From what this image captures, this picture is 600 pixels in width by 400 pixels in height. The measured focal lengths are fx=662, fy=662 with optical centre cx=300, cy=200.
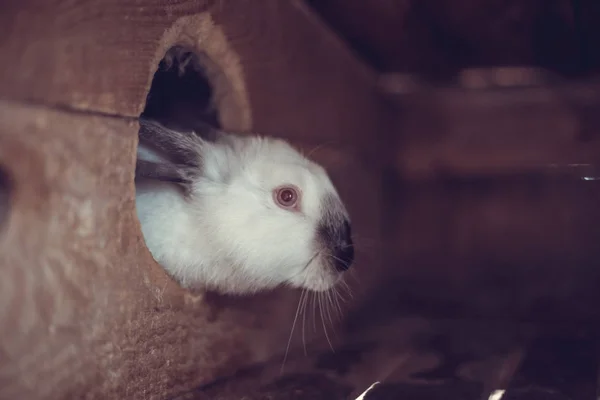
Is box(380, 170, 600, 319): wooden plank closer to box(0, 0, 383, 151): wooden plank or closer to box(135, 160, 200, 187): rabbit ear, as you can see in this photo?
box(0, 0, 383, 151): wooden plank

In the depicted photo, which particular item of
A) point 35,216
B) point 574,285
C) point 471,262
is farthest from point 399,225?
point 35,216

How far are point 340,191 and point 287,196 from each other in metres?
0.76

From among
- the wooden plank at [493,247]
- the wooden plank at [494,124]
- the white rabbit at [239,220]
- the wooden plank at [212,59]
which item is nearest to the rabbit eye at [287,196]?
the white rabbit at [239,220]

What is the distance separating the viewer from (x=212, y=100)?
2096 mm

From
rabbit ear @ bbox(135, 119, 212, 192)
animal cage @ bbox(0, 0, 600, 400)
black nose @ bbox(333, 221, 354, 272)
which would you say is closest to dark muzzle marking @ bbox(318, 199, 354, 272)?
black nose @ bbox(333, 221, 354, 272)

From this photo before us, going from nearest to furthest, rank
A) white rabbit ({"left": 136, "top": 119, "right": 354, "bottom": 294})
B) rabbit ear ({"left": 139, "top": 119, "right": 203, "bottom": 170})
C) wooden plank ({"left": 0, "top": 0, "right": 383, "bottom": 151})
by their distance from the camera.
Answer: wooden plank ({"left": 0, "top": 0, "right": 383, "bottom": 151}) < rabbit ear ({"left": 139, "top": 119, "right": 203, "bottom": 170}) < white rabbit ({"left": 136, "top": 119, "right": 354, "bottom": 294})

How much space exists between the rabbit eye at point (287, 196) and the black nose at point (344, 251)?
0.55ft

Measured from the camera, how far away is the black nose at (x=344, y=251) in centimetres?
193

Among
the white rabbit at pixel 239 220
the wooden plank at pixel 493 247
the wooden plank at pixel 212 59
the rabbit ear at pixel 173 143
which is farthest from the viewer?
the wooden plank at pixel 493 247

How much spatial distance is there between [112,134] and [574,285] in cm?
234

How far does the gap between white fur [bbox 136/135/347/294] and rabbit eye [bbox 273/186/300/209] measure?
0.02 meters

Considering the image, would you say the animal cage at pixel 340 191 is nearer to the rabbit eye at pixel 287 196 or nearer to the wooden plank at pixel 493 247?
the wooden plank at pixel 493 247

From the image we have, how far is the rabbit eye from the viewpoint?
1922 millimetres

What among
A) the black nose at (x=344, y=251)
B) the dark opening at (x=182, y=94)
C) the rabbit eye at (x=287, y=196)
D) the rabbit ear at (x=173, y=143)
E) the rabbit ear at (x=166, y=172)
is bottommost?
the black nose at (x=344, y=251)
